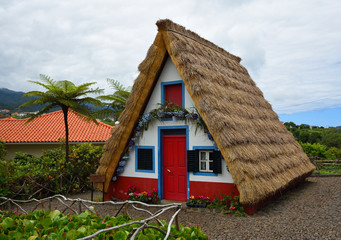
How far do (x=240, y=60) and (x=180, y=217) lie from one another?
949cm

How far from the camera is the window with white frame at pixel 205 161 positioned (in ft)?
29.2

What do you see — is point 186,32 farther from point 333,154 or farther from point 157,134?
point 333,154

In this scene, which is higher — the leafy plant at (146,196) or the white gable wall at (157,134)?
the white gable wall at (157,134)

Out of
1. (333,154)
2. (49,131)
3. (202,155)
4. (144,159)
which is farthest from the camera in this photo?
(49,131)

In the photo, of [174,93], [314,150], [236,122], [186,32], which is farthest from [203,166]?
[314,150]

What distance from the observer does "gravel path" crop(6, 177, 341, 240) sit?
6.29 metres

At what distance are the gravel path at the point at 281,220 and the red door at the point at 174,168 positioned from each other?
3.04ft

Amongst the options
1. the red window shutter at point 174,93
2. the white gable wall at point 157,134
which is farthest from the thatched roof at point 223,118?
the red window shutter at point 174,93

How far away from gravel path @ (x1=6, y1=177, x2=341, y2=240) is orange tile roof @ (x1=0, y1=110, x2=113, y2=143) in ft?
38.3

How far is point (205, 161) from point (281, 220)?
8.61 ft

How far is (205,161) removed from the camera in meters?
8.95

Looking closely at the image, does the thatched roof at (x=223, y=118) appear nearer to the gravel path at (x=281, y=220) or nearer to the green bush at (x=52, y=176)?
the gravel path at (x=281, y=220)

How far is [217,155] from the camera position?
28.1 feet

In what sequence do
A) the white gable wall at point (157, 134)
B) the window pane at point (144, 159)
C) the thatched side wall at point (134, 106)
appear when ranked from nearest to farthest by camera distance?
the white gable wall at point (157, 134), the thatched side wall at point (134, 106), the window pane at point (144, 159)
